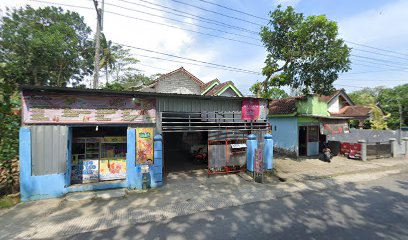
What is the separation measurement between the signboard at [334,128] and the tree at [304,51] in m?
2.81

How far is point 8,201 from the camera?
666 cm

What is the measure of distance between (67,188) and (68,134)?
1.98 meters

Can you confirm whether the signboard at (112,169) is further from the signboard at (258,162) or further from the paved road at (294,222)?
the signboard at (258,162)

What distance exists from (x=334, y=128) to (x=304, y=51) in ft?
21.0

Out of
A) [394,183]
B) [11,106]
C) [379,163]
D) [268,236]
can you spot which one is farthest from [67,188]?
[379,163]

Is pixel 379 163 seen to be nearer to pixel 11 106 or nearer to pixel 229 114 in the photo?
pixel 229 114

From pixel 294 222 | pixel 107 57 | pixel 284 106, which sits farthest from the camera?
pixel 107 57

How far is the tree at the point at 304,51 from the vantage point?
12.1 m

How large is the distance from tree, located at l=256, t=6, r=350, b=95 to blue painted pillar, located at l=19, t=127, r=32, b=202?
1333 centimetres

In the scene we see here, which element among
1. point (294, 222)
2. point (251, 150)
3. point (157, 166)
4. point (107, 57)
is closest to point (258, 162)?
point (251, 150)

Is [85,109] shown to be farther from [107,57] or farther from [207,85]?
[107,57]

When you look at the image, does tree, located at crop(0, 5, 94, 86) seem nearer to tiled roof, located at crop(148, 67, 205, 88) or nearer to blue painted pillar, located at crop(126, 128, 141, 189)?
tiled roof, located at crop(148, 67, 205, 88)

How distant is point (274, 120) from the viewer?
55.0ft

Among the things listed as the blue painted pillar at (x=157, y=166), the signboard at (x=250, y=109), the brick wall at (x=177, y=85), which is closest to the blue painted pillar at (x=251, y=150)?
the signboard at (x=250, y=109)
